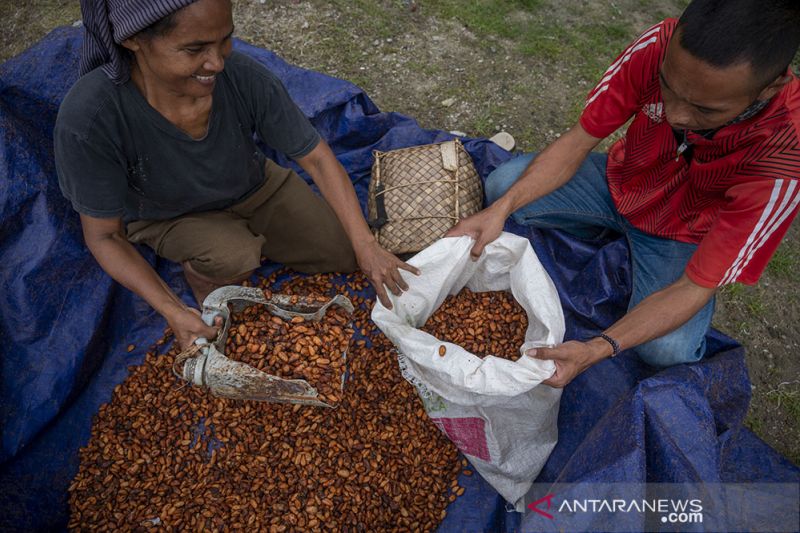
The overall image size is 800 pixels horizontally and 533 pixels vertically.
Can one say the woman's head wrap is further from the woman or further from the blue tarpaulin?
the blue tarpaulin

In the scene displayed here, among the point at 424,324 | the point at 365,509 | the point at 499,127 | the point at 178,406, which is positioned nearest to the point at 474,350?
the point at 424,324

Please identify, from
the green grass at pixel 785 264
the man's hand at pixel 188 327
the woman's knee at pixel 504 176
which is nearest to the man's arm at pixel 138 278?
the man's hand at pixel 188 327

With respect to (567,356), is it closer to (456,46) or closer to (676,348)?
(676,348)

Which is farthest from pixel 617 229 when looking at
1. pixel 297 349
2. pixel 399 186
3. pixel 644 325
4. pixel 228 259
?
pixel 228 259

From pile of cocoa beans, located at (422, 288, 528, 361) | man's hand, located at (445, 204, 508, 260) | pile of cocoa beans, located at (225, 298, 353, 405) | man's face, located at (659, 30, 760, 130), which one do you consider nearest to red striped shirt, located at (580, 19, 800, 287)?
man's face, located at (659, 30, 760, 130)

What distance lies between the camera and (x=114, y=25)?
4.75 feet

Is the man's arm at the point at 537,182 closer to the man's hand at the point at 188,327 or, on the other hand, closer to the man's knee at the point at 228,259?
the man's knee at the point at 228,259

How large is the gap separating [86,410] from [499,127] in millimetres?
2708

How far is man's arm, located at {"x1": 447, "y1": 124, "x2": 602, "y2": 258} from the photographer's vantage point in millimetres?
2135

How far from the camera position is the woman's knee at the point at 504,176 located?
256 centimetres

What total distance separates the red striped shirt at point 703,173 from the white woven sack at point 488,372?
0.56 meters

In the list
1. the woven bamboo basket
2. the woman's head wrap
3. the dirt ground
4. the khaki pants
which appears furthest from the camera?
the dirt ground

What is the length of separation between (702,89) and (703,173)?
52 cm

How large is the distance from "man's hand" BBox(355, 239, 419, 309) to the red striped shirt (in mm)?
989
